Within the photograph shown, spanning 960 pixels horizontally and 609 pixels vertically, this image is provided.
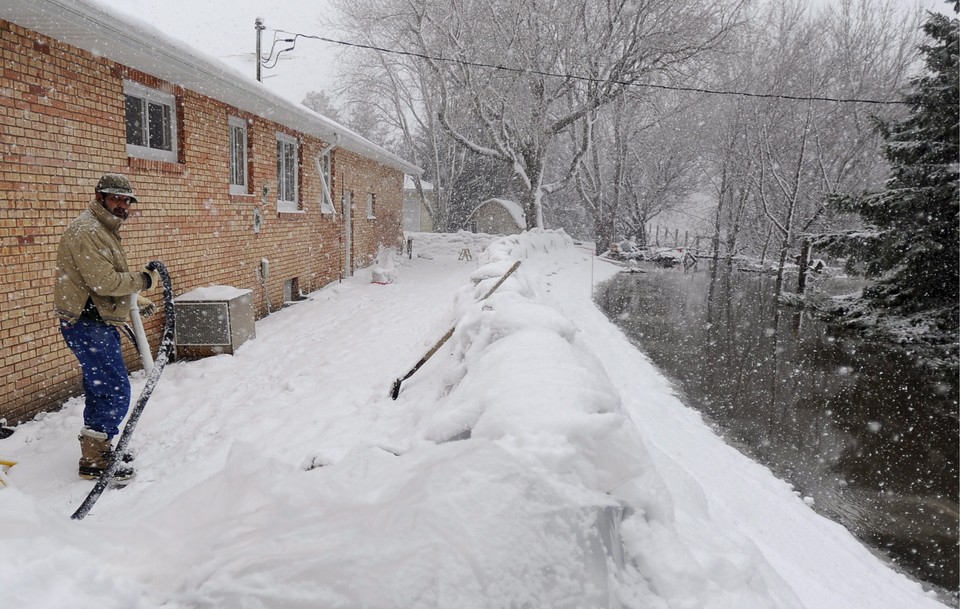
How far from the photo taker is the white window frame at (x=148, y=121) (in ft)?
20.3

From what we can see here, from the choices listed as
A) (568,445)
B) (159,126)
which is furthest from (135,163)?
(568,445)

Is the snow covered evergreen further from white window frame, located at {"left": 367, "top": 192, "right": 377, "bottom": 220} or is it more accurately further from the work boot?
white window frame, located at {"left": 367, "top": 192, "right": 377, "bottom": 220}

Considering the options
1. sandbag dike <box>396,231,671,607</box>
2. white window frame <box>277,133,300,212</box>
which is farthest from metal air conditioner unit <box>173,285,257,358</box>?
sandbag dike <box>396,231,671,607</box>

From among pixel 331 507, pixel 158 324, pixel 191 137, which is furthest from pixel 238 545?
pixel 191 137

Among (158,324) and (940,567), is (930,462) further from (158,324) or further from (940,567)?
(158,324)

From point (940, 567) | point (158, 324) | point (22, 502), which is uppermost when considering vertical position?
point (22, 502)

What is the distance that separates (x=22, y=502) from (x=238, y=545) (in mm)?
534

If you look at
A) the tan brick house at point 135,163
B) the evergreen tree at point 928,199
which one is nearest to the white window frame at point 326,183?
the tan brick house at point 135,163

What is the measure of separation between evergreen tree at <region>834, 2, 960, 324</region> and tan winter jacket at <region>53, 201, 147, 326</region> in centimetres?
1154

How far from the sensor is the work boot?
3.80 meters

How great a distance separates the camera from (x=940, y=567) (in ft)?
11.9

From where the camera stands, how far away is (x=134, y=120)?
251 inches

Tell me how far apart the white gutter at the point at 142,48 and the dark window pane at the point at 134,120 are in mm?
388

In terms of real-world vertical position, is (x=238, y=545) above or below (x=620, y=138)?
below
